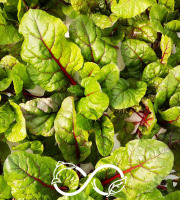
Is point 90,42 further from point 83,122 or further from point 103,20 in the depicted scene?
point 83,122

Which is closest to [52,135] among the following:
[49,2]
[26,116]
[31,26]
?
[26,116]

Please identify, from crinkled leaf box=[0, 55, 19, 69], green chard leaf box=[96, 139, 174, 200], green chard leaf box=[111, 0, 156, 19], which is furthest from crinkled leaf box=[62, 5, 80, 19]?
green chard leaf box=[96, 139, 174, 200]

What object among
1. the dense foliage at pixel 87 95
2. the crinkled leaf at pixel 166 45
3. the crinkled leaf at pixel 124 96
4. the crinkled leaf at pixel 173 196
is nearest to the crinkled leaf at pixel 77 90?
the dense foliage at pixel 87 95

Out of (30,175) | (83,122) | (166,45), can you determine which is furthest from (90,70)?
(30,175)

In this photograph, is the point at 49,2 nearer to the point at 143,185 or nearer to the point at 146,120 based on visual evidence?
the point at 146,120

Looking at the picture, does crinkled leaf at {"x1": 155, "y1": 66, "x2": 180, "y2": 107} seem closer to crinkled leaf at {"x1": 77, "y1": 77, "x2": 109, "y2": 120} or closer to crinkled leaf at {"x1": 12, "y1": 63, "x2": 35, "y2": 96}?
crinkled leaf at {"x1": 77, "y1": 77, "x2": 109, "y2": 120}

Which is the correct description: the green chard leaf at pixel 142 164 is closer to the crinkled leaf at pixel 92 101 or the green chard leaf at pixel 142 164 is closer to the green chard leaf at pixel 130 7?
the crinkled leaf at pixel 92 101
